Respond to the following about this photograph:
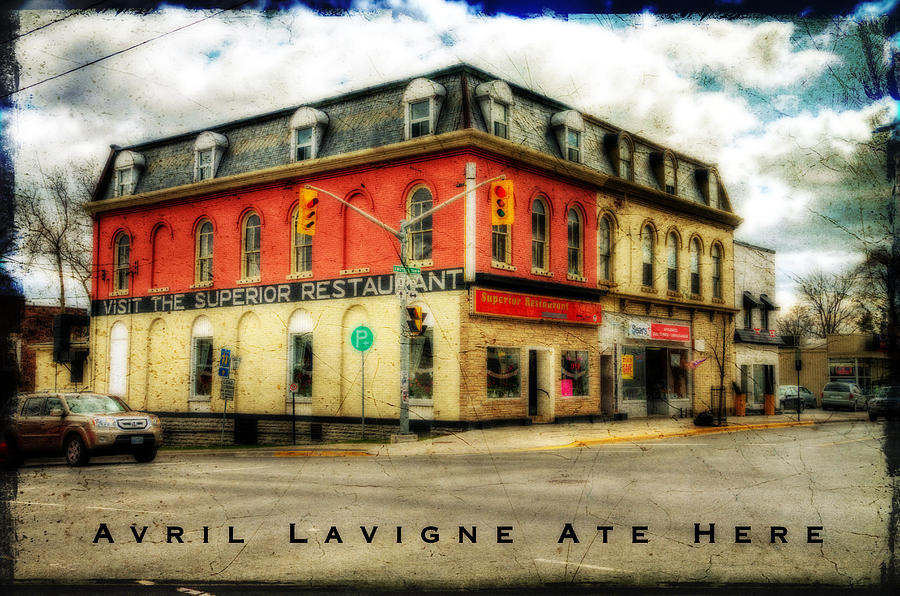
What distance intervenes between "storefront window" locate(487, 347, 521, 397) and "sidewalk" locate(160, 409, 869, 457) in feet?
2.35

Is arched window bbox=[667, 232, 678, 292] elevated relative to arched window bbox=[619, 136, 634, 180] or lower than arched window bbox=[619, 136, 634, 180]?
lower

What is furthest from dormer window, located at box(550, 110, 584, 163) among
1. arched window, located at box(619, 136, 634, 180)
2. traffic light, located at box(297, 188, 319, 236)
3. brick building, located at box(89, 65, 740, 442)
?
traffic light, located at box(297, 188, 319, 236)

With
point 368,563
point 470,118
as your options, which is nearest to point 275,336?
point 368,563

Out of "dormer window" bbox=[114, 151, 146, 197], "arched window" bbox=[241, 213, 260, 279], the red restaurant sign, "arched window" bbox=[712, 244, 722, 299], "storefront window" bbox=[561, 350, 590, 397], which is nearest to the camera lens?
"storefront window" bbox=[561, 350, 590, 397]

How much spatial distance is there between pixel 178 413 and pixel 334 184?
5.73 m

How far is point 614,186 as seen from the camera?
654 centimetres

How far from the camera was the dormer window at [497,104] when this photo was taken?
5954 mm

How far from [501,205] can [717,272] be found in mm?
3000

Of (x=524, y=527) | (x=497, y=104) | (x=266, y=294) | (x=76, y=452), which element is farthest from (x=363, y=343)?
(x=76, y=452)

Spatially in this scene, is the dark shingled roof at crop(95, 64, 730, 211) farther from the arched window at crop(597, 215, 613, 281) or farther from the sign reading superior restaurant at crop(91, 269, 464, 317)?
the sign reading superior restaurant at crop(91, 269, 464, 317)

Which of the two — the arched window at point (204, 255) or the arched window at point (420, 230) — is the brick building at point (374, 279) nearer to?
the arched window at point (204, 255)

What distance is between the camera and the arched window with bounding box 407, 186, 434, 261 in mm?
13266

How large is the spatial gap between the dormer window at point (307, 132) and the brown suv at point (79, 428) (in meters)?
3.46

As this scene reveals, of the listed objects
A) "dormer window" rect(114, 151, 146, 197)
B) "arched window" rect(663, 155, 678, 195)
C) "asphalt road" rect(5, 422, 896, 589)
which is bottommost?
"asphalt road" rect(5, 422, 896, 589)
